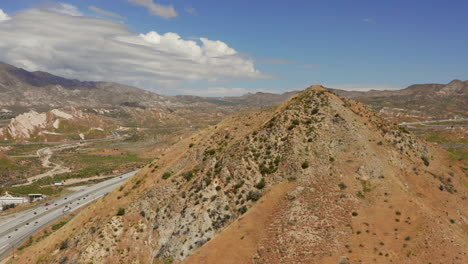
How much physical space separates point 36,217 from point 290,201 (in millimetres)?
84912

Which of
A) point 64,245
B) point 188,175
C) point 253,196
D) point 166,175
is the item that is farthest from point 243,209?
point 64,245

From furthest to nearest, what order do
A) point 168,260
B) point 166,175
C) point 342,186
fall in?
point 166,175 < point 168,260 < point 342,186

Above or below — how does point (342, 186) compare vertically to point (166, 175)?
above

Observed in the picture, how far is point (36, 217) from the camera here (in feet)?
289

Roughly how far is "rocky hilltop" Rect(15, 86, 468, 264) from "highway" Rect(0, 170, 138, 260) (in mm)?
26559

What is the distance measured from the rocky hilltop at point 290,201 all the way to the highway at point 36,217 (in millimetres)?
26559

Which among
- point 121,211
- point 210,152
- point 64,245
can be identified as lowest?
point 64,245

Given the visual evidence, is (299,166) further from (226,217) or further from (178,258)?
(178,258)

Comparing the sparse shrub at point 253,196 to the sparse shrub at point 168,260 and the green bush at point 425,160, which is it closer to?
the sparse shrub at point 168,260

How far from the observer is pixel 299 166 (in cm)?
4172

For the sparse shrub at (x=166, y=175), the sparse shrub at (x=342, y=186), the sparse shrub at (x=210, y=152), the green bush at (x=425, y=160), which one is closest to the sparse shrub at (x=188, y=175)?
the sparse shrub at (x=166, y=175)

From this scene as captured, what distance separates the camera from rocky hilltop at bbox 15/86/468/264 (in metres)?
31.5

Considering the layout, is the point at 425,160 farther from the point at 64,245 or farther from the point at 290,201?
the point at 64,245

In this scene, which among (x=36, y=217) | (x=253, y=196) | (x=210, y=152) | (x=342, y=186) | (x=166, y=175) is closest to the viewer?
(x=342, y=186)
